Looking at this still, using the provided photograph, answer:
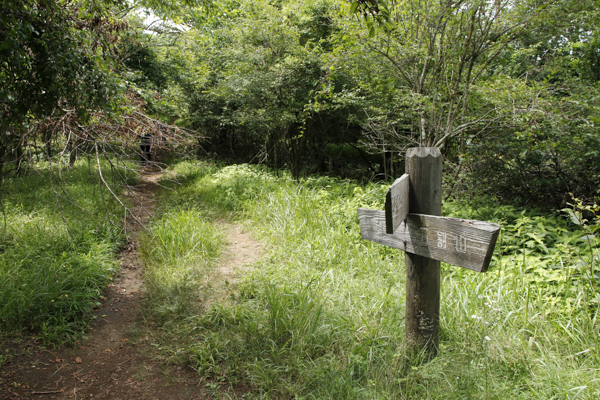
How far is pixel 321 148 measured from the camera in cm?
1063

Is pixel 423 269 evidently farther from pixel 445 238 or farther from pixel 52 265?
pixel 52 265

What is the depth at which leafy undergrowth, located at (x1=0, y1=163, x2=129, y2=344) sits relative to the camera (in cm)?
346

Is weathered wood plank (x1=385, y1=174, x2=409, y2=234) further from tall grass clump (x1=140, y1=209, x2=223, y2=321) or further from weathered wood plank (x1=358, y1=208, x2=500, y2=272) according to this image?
tall grass clump (x1=140, y1=209, x2=223, y2=321)

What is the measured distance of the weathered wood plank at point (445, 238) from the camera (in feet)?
5.46

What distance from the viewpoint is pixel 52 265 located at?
13.4 feet

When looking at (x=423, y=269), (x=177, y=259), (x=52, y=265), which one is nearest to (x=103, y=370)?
(x=52, y=265)

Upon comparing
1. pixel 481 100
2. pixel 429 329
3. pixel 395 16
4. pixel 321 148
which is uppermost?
pixel 395 16

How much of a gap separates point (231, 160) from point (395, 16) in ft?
28.9

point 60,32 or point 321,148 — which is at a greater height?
point 60,32

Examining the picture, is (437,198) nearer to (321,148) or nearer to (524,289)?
(524,289)

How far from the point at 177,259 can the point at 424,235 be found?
384 centimetres

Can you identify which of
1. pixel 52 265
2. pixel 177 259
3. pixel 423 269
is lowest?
pixel 177 259

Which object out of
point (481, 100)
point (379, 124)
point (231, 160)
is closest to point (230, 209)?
point (379, 124)

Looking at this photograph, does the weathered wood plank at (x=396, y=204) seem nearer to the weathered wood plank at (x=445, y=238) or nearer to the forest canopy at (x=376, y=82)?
the weathered wood plank at (x=445, y=238)
